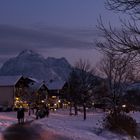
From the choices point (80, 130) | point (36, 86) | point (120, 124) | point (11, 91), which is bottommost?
point (80, 130)

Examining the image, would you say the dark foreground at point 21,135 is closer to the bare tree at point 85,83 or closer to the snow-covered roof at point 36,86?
the bare tree at point 85,83

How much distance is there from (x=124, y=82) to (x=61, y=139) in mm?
26852

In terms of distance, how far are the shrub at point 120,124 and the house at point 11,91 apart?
65673mm

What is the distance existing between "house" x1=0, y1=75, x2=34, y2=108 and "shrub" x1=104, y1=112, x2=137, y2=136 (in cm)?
6567

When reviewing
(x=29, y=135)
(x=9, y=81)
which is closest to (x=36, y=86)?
(x=9, y=81)

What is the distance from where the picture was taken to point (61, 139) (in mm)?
23469

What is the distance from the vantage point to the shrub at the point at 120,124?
28927 millimetres

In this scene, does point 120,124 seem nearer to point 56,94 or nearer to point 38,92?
point 38,92

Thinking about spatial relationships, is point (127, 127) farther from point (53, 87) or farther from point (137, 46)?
point (53, 87)

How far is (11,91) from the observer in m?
97.2

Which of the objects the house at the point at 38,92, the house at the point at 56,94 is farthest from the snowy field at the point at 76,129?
the house at the point at 56,94

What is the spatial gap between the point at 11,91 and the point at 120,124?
69190mm

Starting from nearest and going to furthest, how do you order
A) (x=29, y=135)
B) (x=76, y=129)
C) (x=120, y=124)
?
(x=29, y=135) < (x=120, y=124) < (x=76, y=129)

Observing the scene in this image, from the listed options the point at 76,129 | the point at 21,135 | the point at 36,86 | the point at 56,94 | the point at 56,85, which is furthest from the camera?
the point at 56,85
